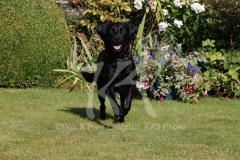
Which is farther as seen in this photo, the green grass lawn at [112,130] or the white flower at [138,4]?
the white flower at [138,4]

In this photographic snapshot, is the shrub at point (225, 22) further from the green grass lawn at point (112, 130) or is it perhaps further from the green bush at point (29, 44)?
the green bush at point (29, 44)

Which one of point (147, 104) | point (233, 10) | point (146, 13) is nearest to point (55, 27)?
point (146, 13)

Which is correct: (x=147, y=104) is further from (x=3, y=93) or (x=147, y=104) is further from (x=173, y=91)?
(x=3, y=93)

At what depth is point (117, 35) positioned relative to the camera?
7.35m

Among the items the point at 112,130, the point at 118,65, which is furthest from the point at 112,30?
the point at 112,130

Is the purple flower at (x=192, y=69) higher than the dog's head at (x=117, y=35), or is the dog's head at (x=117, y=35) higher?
the dog's head at (x=117, y=35)

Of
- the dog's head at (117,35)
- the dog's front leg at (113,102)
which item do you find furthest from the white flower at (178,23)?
the dog's front leg at (113,102)

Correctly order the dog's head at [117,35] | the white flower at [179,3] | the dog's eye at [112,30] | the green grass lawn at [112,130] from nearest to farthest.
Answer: the green grass lawn at [112,130]
the dog's head at [117,35]
the dog's eye at [112,30]
the white flower at [179,3]

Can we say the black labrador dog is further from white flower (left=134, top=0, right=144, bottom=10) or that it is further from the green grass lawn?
white flower (left=134, top=0, right=144, bottom=10)

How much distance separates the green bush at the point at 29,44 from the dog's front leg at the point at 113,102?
3.05 meters

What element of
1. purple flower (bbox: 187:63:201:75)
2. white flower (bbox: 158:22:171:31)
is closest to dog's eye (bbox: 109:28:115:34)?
purple flower (bbox: 187:63:201:75)

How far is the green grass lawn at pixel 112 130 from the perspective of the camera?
5.77 m

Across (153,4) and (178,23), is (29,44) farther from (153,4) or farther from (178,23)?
(178,23)

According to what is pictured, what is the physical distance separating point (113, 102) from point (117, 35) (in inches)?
35.7
